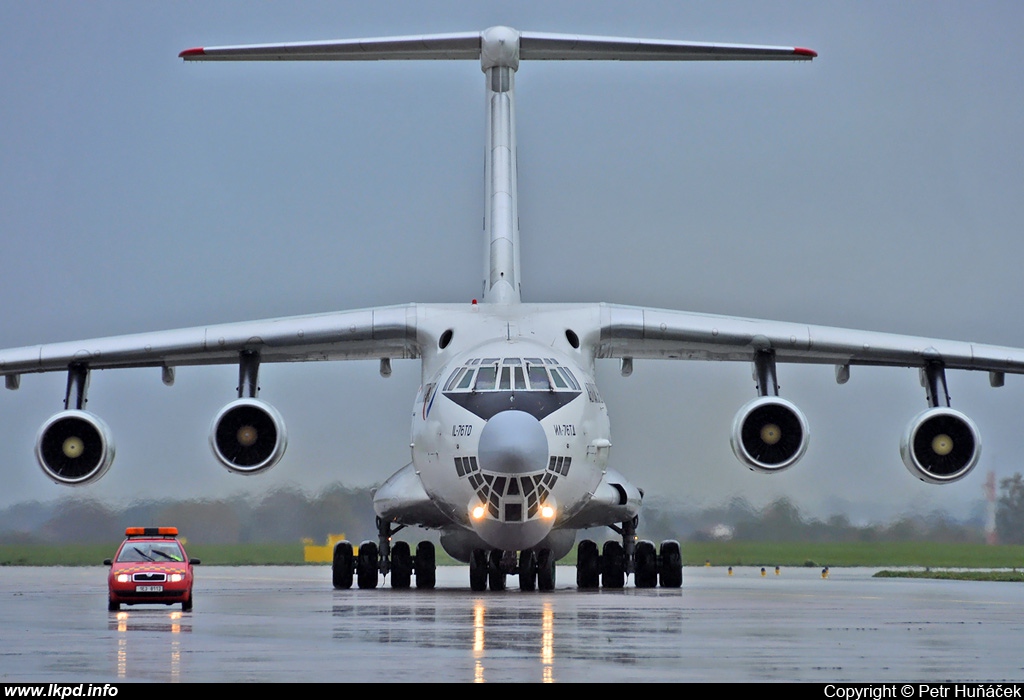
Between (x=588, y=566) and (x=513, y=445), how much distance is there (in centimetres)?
543

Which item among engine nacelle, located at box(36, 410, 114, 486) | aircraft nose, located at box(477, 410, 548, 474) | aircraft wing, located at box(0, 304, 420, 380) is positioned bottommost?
aircraft nose, located at box(477, 410, 548, 474)

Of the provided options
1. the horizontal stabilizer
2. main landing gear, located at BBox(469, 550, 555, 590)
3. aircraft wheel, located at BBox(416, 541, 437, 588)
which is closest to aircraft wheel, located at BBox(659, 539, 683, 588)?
main landing gear, located at BBox(469, 550, 555, 590)

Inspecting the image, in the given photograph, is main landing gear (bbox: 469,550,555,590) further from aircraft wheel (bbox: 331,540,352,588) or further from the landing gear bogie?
aircraft wheel (bbox: 331,540,352,588)

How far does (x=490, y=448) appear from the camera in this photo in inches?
540

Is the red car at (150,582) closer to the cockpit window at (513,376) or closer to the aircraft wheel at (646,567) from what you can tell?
the cockpit window at (513,376)

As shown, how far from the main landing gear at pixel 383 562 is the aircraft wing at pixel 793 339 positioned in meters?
3.27

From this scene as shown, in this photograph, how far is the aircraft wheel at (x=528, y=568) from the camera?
635 inches

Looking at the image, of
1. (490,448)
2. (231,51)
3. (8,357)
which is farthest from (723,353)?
(8,357)

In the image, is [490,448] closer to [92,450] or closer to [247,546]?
[92,450]

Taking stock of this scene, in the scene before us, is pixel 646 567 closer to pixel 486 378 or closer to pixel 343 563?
pixel 343 563

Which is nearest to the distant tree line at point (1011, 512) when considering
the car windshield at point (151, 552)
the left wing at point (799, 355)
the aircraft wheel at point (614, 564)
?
the left wing at point (799, 355)

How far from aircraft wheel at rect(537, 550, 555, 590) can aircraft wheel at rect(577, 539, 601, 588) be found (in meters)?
2.26

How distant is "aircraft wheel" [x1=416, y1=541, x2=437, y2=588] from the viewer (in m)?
18.0
